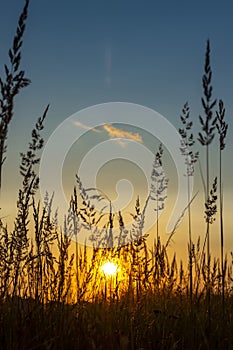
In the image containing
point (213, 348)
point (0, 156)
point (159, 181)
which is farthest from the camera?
point (159, 181)

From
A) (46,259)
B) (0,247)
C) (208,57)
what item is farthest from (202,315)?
(208,57)

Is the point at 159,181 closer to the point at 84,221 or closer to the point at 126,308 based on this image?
the point at 84,221

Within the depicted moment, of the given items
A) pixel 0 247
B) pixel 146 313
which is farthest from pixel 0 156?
pixel 146 313

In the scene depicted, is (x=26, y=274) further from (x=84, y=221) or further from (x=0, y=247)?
(x=84, y=221)

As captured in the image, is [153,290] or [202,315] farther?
[153,290]

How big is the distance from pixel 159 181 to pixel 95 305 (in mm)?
1666

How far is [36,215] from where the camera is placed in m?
3.76

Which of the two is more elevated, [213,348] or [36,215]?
[36,215]

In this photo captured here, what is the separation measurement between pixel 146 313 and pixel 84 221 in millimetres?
1044

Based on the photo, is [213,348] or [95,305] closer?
[213,348]

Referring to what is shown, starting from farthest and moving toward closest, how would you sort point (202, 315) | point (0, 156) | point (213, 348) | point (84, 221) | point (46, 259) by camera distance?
point (84, 221)
point (46, 259)
point (202, 315)
point (213, 348)
point (0, 156)

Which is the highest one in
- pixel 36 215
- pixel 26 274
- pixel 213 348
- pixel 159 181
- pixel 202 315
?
pixel 159 181

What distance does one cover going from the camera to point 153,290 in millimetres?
5109

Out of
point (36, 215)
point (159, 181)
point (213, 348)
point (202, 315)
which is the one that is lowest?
point (213, 348)
